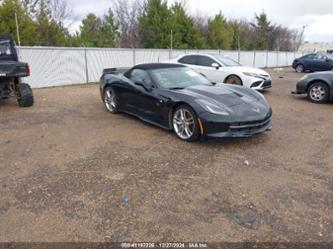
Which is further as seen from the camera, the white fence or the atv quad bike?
the white fence

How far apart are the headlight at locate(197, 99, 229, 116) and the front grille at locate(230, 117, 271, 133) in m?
0.24

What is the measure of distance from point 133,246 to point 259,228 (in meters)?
1.18

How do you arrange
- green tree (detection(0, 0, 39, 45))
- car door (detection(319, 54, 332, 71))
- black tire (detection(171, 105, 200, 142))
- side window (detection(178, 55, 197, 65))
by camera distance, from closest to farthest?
black tire (detection(171, 105, 200, 142))
side window (detection(178, 55, 197, 65))
green tree (detection(0, 0, 39, 45))
car door (detection(319, 54, 332, 71))

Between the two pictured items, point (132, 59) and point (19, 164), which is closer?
point (19, 164)

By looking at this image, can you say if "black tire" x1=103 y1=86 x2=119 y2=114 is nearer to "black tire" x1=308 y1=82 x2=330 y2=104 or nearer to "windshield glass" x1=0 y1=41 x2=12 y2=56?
"windshield glass" x1=0 y1=41 x2=12 y2=56

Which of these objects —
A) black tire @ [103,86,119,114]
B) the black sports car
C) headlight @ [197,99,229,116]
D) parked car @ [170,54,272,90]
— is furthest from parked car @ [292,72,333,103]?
black tire @ [103,86,119,114]

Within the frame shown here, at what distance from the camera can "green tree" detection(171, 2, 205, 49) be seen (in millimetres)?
23350

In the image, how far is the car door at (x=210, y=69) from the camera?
1045 cm

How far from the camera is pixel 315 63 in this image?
19.7 metres

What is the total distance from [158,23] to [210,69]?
545 inches

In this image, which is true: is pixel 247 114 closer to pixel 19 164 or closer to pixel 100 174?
pixel 100 174

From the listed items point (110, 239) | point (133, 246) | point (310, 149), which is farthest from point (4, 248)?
point (310, 149)

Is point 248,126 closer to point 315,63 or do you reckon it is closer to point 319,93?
point 319,93

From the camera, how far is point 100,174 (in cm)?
384
